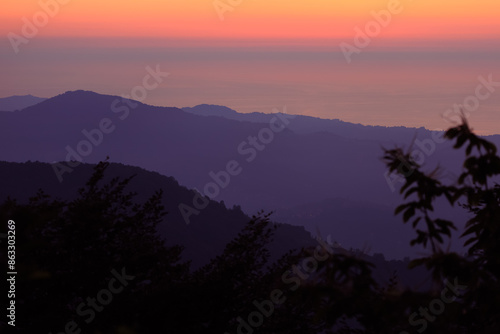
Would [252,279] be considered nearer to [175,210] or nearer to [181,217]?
[181,217]

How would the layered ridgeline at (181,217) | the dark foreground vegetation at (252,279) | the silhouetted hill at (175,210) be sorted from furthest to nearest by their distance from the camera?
the silhouetted hill at (175,210) → the layered ridgeline at (181,217) → the dark foreground vegetation at (252,279)

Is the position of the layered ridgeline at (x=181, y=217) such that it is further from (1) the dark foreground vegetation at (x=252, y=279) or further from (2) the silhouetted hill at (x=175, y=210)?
(1) the dark foreground vegetation at (x=252, y=279)

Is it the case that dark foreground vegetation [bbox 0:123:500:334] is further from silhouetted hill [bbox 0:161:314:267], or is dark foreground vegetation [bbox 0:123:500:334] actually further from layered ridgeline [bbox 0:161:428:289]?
silhouetted hill [bbox 0:161:314:267]

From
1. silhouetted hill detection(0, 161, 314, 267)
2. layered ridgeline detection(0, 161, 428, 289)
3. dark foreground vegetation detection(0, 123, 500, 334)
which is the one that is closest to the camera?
dark foreground vegetation detection(0, 123, 500, 334)

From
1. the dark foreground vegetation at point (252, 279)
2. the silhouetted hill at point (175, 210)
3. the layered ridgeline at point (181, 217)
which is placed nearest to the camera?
the dark foreground vegetation at point (252, 279)

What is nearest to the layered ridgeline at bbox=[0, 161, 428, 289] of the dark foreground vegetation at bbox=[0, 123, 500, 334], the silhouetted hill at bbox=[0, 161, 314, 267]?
the silhouetted hill at bbox=[0, 161, 314, 267]

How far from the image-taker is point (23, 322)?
414 inches

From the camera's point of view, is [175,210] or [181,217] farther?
[175,210]

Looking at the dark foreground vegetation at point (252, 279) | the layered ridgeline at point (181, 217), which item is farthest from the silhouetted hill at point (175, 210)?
the dark foreground vegetation at point (252, 279)

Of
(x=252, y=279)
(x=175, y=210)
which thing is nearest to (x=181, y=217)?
(x=175, y=210)

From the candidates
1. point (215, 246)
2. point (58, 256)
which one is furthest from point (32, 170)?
point (58, 256)

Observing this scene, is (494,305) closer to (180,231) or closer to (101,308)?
(101,308)

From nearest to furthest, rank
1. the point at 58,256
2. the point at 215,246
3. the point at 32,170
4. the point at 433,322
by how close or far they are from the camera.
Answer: the point at 433,322 < the point at 58,256 < the point at 215,246 < the point at 32,170

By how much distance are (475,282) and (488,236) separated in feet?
4.60
